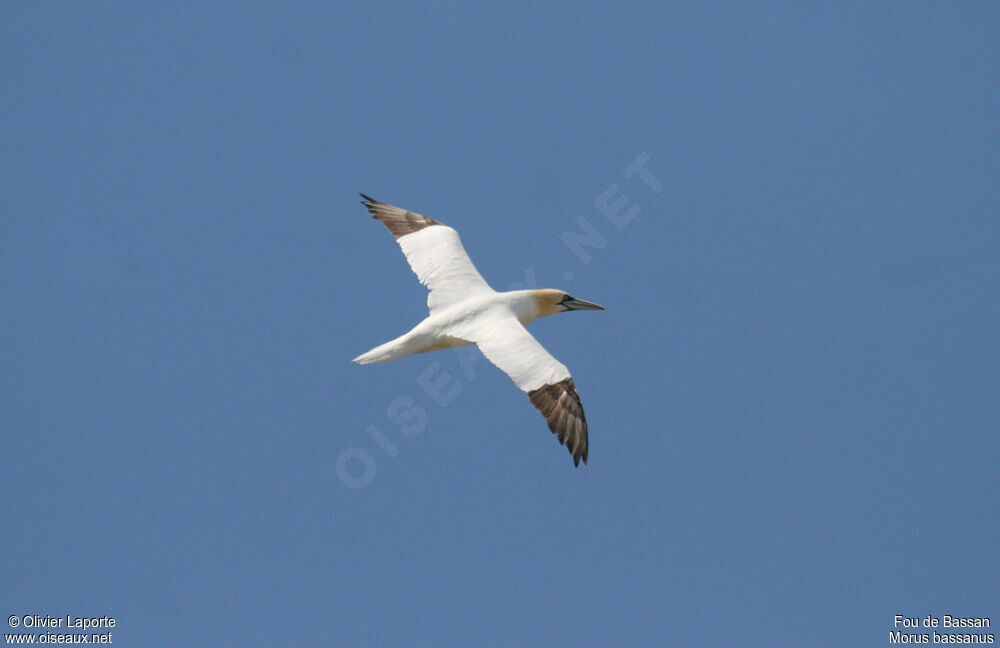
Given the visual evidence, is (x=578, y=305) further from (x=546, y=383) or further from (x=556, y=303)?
(x=546, y=383)

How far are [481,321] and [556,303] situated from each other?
1.99 m

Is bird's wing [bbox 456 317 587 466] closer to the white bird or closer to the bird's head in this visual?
the white bird

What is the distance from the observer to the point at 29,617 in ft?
51.6

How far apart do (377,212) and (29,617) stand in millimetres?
8331

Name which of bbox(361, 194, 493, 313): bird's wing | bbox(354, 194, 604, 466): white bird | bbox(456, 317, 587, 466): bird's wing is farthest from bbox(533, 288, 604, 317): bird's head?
bbox(456, 317, 587, 466): bird's wing

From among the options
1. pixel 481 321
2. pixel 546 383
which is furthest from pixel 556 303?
pixel 546 383

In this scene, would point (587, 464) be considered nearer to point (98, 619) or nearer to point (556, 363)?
point (556, 363)

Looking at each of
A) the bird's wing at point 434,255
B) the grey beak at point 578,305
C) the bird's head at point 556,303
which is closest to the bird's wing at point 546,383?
the bird's wing at point 434,255

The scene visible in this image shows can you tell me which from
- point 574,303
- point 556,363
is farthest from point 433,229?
point 556,363

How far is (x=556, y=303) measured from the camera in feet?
58.7

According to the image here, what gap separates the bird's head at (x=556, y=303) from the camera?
57.9ft

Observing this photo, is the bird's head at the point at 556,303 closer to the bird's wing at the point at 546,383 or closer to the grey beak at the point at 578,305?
the grey beak at the point at 578,305

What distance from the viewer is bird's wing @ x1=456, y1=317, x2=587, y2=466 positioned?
1509 cm

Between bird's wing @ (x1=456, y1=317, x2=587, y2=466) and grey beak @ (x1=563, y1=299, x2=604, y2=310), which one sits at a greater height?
grey beak @ (x1=563, y1=299, x2=604, y2=310)
